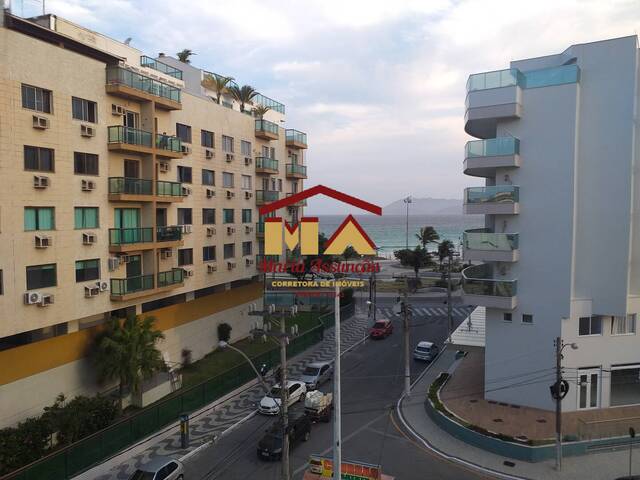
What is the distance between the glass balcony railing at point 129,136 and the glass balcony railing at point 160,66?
8600 mm

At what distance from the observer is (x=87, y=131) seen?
2602 centimetres

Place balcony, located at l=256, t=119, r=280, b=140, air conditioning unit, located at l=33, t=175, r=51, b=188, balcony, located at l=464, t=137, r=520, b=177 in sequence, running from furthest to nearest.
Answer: balcony, located at l=256, t=119, r=280, b=140 < balcony, located at l=464, t=137, r=520, b=177 < air conditioning unit, located at l=33, t=175, r=51, b=188

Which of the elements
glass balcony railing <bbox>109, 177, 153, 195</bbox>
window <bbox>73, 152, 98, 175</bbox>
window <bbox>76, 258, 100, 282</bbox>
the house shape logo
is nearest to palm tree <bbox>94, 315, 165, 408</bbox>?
window <bbox>76, 258, 100, 282</bbox>

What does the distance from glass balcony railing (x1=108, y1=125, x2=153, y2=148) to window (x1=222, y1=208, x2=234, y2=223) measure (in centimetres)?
1054

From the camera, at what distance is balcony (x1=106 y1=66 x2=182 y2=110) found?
2714cm

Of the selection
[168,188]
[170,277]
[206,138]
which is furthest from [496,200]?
[206,138]

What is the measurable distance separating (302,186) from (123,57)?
23.8 m

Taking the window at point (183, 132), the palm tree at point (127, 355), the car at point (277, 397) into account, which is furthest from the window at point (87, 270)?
the car at point (277, 397)

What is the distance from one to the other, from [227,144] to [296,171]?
1142 cm

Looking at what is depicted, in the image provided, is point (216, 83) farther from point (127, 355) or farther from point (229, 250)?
point (127, 355)

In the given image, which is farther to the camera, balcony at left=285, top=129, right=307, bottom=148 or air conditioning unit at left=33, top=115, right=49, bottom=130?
balcony at left=285, top=129, right=307, bottom=148

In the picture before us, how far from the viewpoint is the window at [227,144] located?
127 ft

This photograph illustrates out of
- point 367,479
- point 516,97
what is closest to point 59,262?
point 367,479

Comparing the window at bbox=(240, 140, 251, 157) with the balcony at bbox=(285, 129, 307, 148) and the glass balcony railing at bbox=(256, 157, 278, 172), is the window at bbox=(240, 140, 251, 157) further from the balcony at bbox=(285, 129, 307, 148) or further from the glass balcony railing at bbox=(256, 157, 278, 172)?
the balcony at bbox=(285, 129, 307, 148)
